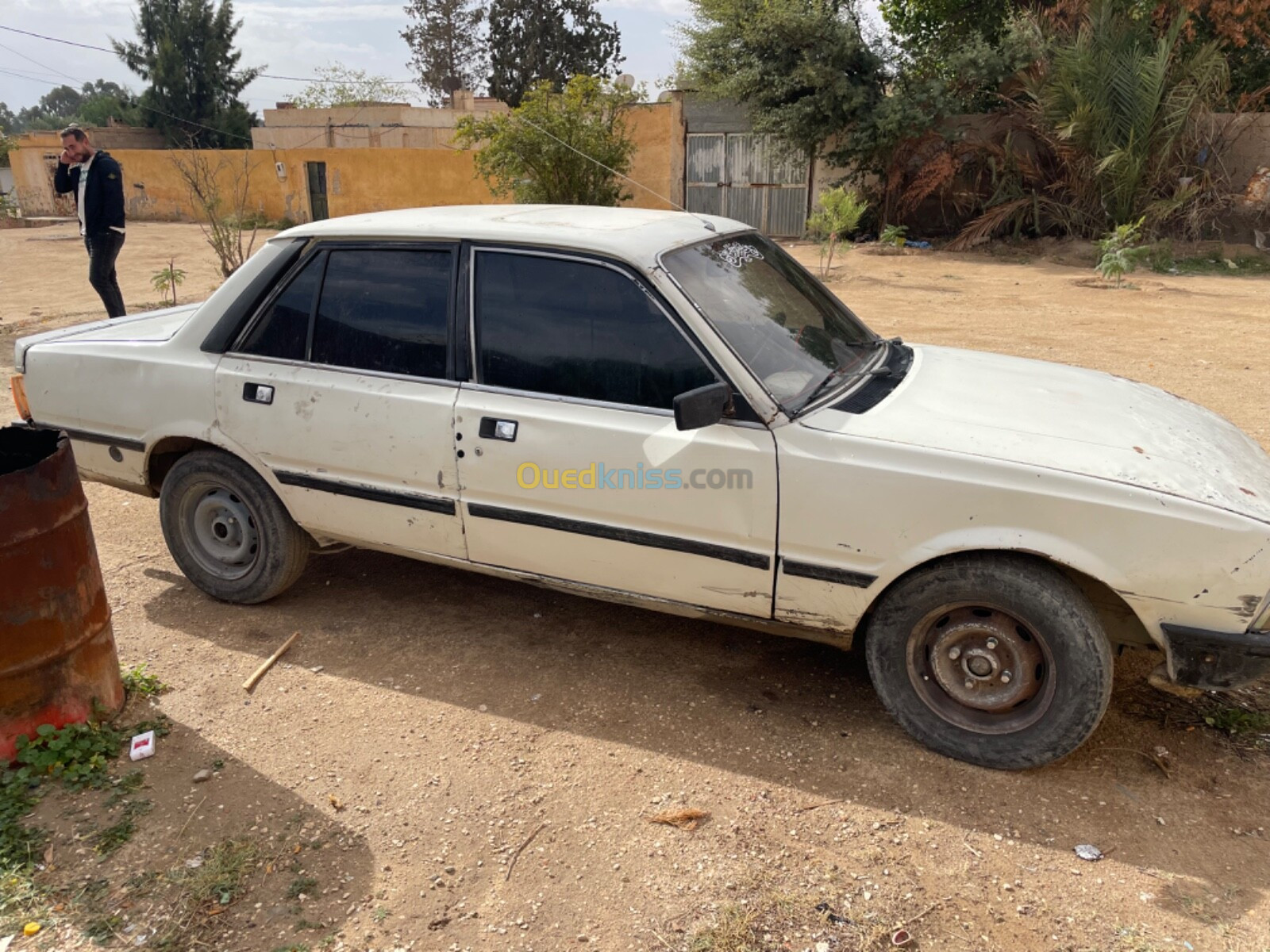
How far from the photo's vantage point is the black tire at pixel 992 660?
8.90 ft

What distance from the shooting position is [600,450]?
3.10 metres

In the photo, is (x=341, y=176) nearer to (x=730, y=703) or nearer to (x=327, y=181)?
Answer: (x=327, y=181)

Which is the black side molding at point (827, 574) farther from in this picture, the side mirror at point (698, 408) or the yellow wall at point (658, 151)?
the yellow wall at point (658, 151)

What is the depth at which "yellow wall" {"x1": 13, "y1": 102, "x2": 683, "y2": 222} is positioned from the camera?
2066cm

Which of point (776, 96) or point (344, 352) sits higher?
point (776, 96)

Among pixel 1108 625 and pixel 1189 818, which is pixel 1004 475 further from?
pixel 1189 818

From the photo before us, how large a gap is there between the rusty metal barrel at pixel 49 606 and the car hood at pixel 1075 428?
2374mm

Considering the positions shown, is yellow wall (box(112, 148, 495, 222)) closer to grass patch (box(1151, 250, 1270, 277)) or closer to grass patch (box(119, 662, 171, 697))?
grass patch (box(1151, 250, 1270, 277))

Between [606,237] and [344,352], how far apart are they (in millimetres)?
1125

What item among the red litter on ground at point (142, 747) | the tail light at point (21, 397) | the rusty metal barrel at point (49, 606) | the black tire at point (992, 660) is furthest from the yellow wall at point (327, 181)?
the black tire at point (992, 660)

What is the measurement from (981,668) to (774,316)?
4.57 ft

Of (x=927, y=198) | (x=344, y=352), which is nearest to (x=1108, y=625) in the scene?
(x=344, y=352)

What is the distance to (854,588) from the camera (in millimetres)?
2920

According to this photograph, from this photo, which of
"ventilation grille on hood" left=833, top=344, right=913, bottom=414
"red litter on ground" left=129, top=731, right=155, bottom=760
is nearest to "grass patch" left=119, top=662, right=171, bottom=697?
"red litter on ground" left=129, top=731, right=155, bottom=760
